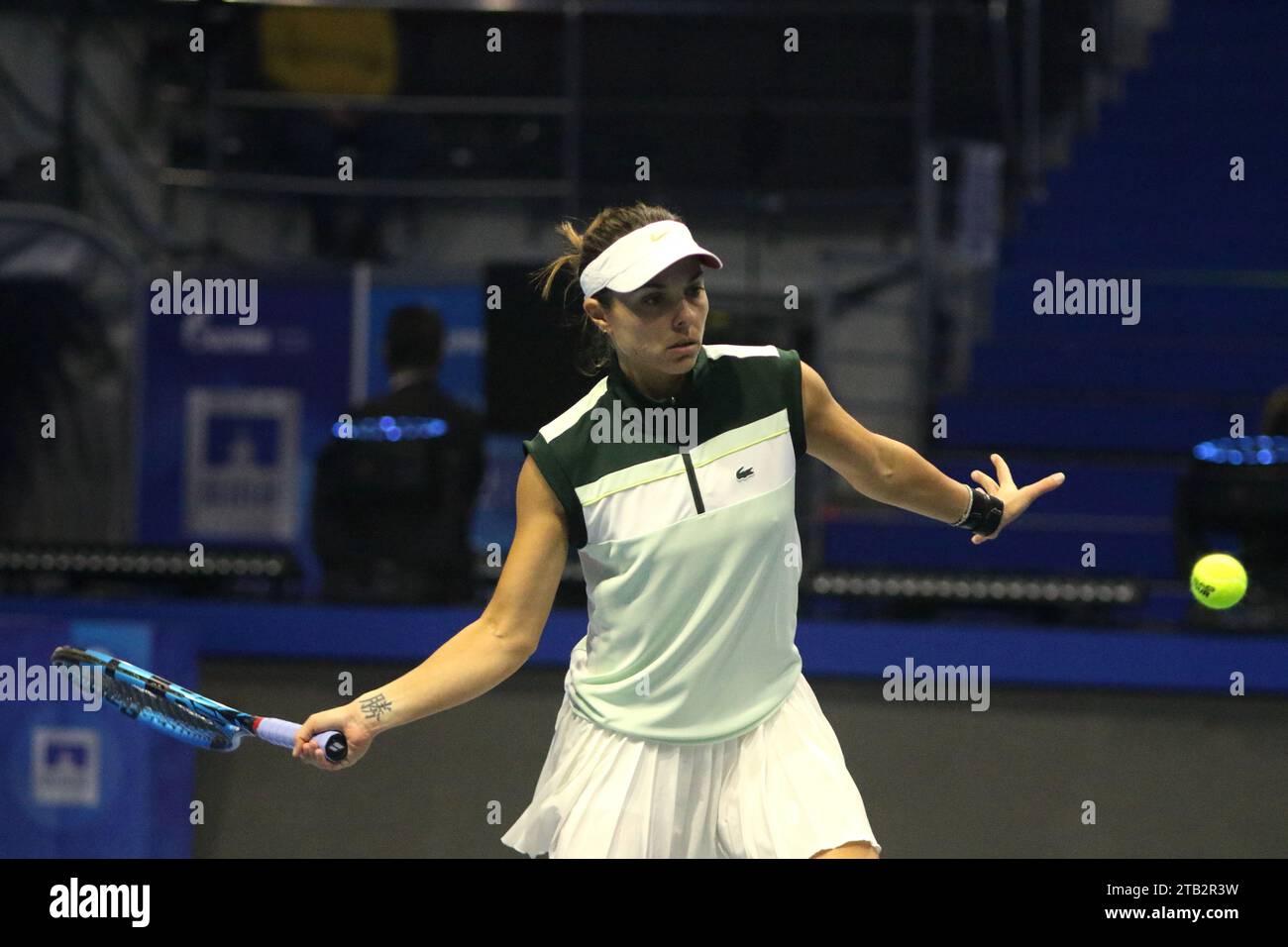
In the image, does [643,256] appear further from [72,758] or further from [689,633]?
[72,758]

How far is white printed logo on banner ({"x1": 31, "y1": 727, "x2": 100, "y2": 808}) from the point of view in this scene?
212 inches

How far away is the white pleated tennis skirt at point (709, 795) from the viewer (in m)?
3.23

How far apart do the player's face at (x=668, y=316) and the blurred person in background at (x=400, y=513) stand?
2.58 m

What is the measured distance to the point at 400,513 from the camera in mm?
5797

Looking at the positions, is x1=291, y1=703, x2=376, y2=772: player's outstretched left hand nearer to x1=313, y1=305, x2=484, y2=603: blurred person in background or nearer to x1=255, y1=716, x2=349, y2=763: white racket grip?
x1=255, y1=716, x2=349, y2=763: white racket grip

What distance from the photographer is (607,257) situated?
330cm

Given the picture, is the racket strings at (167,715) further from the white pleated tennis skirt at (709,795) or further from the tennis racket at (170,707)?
the white pleated tennis skirt at (709,795)

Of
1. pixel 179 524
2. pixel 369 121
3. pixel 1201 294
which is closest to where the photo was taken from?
pixel 179 524

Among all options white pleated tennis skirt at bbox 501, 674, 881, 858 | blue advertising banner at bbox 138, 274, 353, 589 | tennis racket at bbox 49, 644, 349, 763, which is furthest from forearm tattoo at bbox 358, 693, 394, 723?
blue advertising banner at bbox 138, 274, 353, 589

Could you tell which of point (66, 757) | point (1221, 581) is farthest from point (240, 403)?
point (1221, 581)

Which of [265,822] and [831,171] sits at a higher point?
[831,171]

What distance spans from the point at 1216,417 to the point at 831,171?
10.1 feet
